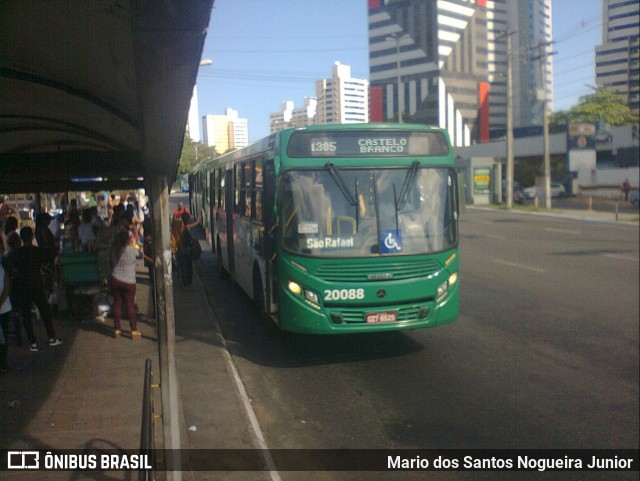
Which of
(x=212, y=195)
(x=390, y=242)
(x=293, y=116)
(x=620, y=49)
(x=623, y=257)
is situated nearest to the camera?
(x=620, y=49)

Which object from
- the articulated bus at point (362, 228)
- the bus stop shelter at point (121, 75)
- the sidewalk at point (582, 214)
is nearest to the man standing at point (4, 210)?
the bus stop shelter at point (121, 75)

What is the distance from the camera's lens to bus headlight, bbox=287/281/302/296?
8.19 metres

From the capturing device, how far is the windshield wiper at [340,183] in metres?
8.27

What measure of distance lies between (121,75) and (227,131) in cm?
694

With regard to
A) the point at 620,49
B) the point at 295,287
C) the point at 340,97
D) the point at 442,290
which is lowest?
the point at 442,290

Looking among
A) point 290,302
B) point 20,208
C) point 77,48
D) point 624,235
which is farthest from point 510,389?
point 624,235

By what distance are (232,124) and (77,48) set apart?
7330 millimetres

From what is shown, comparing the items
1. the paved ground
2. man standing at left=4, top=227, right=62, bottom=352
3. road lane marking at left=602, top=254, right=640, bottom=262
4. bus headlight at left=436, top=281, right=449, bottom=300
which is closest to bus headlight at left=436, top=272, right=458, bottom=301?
bus headlight at left=436, top=281, right=449, bottom=300

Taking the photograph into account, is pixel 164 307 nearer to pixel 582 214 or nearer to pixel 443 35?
pixel 443 35

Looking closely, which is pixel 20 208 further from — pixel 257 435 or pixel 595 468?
pixel 595 468

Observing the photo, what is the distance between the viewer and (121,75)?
210 inches

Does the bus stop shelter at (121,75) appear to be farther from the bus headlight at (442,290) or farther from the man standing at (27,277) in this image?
the bus headlight at (442,290)

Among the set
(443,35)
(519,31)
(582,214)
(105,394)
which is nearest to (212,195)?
(105,394)

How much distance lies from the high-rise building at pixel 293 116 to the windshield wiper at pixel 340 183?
1.06 metres
